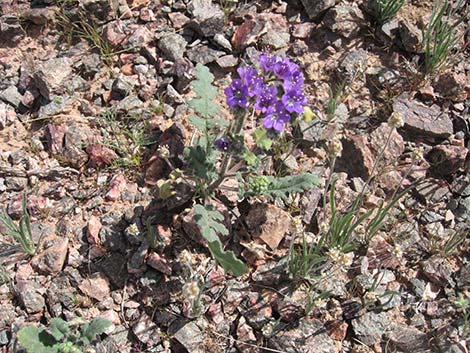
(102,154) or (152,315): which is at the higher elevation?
(102,154)

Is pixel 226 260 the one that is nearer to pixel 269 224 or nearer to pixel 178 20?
pixel 269 224

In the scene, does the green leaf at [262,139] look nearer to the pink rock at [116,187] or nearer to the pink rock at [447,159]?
the pink rock at [116,187]

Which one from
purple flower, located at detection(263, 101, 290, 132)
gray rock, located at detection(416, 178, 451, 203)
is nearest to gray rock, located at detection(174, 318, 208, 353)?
purple flower, located at detection(263, 101, 290, 132)

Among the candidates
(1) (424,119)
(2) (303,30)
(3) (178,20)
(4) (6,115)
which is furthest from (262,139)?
(4) (6,115)

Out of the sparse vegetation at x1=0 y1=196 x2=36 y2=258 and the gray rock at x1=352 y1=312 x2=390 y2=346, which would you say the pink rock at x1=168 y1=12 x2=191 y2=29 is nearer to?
the sparse vegetation at x1=0 y1=196 x2=36 y2=258

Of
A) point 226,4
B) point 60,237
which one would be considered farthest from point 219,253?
point 226,4

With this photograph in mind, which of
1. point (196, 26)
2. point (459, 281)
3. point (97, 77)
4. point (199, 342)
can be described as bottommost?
point (199, 342)

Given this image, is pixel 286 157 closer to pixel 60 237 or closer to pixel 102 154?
pixel 102 154

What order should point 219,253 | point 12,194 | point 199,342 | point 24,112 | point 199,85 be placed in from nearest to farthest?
point 219,253, point 199,342, point 199,85, point 12,194, point 24,112
